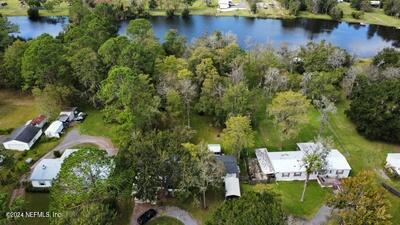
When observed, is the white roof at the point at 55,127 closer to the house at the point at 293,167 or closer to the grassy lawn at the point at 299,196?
the grassy lawn at the point at 299,196

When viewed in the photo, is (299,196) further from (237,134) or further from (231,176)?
(237,134)

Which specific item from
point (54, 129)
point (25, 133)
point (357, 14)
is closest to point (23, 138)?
point (25, 133)

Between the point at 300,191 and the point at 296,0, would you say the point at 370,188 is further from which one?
the point at 296,0

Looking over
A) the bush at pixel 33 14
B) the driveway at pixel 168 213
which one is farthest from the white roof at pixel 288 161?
the bush at pixel 33 14

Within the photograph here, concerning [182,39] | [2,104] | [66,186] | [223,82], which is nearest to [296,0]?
[182,39]

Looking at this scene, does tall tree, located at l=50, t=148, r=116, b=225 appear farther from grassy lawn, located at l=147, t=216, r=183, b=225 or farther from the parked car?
the parked car
